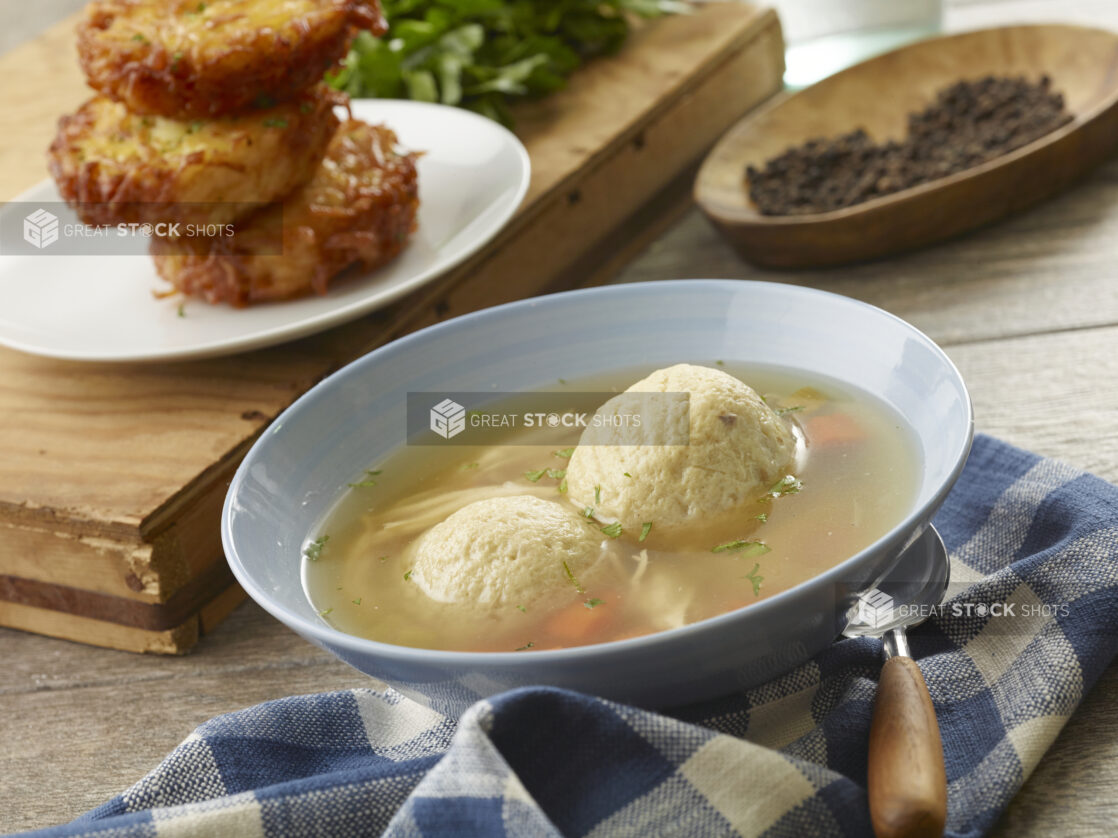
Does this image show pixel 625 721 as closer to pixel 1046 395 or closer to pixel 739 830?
pixel 739 830

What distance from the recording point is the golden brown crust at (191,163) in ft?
6.82

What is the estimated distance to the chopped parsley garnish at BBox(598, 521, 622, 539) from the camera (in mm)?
1448

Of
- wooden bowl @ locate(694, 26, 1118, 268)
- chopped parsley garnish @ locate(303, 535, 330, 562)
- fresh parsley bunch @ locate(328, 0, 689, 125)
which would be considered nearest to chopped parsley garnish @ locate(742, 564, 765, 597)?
chopped parsley garnish @ locate(303, 535, 330, 562)

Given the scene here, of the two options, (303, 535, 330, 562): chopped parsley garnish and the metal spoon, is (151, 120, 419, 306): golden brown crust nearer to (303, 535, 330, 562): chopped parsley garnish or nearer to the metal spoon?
(303, 535, 330, 562): chopped parsley garnish

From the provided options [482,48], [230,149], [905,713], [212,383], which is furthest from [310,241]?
[905,713]

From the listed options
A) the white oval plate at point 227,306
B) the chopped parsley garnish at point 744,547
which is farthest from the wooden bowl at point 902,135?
the chopped parsley garnish at point 744,547

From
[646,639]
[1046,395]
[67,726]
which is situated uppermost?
[646,639]

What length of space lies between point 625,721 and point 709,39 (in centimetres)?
237

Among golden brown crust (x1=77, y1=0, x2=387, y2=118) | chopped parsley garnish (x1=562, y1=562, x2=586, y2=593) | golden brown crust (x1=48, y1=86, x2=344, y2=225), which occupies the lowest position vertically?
chopped parsley garnish (x1=562, y1=562, x2=586, y2=593)

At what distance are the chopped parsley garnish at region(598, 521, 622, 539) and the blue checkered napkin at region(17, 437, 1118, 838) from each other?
23 centimetres

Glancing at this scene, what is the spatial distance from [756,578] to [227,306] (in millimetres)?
1299

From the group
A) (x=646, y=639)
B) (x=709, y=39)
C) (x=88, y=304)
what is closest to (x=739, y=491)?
(x=646, y=639)

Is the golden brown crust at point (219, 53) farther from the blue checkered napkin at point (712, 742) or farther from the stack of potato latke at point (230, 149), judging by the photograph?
the blue checkered napkin at point (712, 742)

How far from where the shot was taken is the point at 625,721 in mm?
1203
